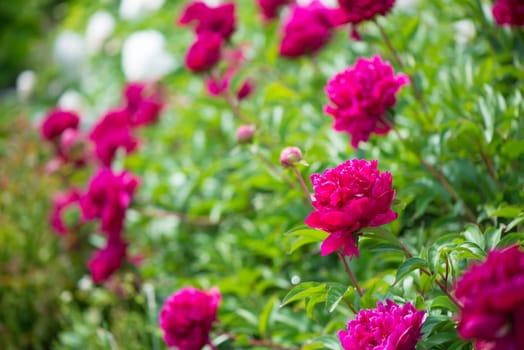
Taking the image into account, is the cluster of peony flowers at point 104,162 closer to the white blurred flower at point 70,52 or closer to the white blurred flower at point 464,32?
the white blurred flower at point 464,32

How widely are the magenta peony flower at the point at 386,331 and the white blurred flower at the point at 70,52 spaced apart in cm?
429

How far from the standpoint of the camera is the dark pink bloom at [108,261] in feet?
6.08

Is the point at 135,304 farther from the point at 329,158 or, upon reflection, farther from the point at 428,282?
the point at 428,282

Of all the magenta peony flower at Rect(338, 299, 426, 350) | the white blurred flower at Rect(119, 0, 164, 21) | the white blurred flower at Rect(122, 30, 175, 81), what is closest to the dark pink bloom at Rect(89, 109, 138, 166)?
the white blurred flower at Rect(122, 30, 175, 81)

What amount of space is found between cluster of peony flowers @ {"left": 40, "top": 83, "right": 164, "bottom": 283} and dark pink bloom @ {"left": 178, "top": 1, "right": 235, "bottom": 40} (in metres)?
0.52

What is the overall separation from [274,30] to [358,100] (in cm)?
162

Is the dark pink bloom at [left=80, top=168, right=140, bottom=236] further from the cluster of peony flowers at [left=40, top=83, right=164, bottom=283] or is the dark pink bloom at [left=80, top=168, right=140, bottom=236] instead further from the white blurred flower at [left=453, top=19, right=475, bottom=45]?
the white blurred flower at [left=453, top=19, right=475, bottom=45]

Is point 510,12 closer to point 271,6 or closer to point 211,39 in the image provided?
point 211,39

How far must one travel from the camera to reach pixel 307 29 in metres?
1.86

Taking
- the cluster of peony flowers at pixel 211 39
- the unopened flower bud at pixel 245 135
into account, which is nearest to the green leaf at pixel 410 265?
the unopened flower bud at pixel 245 135

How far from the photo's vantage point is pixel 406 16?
2.08m

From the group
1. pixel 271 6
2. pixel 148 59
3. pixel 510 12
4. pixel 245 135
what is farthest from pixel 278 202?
pixel 148 59

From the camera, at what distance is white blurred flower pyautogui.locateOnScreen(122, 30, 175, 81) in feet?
10.5

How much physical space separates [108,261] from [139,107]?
87 centimetres
